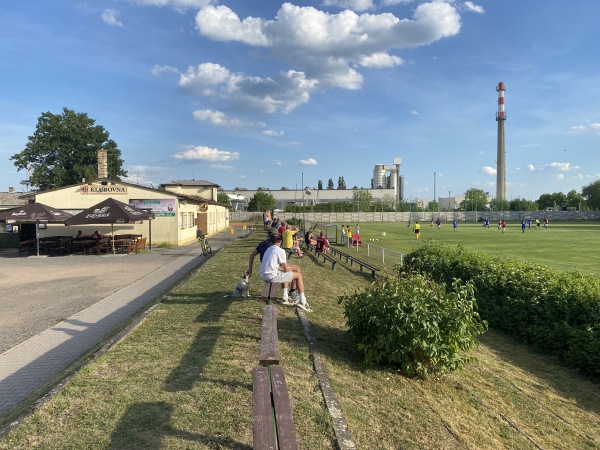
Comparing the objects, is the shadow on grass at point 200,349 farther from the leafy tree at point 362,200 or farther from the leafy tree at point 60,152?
the leafy tree at point 362,200

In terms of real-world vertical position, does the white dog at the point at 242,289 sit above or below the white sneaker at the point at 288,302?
above

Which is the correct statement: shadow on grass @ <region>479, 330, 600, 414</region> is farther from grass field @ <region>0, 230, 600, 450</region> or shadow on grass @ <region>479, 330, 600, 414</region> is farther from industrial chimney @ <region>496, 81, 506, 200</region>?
industrial chimney @ <region>496, 81, 506, 200</region>

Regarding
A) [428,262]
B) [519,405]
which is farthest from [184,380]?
[428,262]

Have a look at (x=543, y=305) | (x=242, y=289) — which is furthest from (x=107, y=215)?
(x=543, y=305)

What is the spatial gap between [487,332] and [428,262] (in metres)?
3.83

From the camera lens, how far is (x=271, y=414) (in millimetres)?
3215

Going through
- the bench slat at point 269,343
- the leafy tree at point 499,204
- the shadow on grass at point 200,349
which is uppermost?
the leafy tree at point 499,204

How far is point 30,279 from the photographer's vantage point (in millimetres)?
14297

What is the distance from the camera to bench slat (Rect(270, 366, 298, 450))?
9.48 feet

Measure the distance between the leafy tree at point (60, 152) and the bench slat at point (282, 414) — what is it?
203 feet

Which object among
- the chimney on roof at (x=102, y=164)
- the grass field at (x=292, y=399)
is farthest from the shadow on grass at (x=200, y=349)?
the chimney on roof at (x=102, y=164)

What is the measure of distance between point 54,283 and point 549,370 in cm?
1342

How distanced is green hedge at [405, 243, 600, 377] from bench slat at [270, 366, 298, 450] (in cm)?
341

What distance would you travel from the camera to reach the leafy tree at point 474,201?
12425 cm
